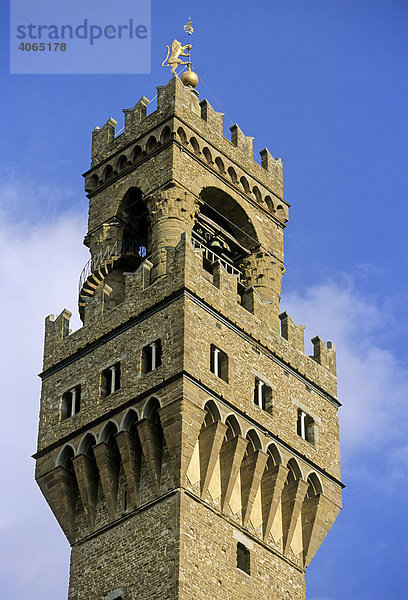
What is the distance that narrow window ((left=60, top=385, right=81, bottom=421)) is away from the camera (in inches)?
1879

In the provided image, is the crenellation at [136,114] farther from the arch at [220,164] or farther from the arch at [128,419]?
the arch at [128,419]

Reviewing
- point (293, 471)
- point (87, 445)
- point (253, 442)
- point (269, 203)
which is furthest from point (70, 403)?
point (269, 203)

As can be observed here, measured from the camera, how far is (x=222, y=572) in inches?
1704

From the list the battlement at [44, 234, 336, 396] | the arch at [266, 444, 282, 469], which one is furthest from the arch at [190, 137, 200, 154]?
the arch at [266, 444, 282, 469]

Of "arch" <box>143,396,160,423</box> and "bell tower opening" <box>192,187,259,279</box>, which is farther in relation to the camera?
"bell tower opening" <box>192,187,259,279</box>

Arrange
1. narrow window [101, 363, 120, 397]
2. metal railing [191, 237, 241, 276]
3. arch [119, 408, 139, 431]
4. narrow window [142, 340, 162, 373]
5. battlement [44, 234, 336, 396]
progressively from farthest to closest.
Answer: metal railing [191, 237, 241, 276] → battlement [44, 234, 336, 396] → narrow window [101, 363, 120, 397] → narrow window [142, 340, 162, 373] → arch [119, 408, 139, 431]

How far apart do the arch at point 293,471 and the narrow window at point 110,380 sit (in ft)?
19.7

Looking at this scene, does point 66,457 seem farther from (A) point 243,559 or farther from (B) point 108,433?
(A) point 243,559

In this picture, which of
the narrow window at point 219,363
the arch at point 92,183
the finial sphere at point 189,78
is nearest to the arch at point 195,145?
the arch at point 92,183

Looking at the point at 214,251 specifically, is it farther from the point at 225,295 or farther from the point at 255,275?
the point at 225,295

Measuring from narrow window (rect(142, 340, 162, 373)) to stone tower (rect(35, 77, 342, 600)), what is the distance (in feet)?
0.17

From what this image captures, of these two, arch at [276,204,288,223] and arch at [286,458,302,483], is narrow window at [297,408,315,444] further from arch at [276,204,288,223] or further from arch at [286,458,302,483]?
arch at [276,204,288,223]

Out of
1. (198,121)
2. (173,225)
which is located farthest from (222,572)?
(198,121)

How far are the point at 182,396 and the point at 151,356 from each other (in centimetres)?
260
